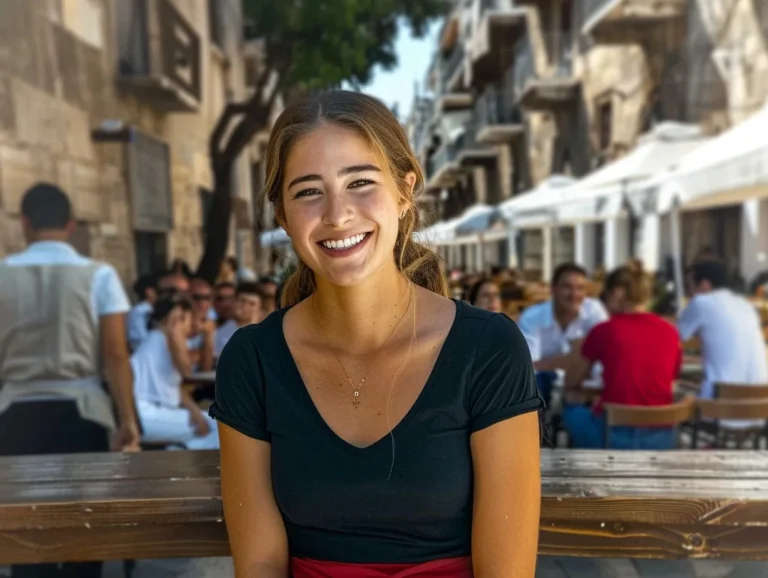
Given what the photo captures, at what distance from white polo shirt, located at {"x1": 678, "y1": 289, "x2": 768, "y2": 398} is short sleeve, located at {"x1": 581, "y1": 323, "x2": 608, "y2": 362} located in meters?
0.82

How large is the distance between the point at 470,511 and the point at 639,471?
723 mm

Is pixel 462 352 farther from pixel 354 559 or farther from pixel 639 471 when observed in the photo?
pixel 639 471

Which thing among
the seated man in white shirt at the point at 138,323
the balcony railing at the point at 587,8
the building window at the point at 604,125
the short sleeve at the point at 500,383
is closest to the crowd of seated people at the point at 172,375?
the seated man in white shirt at the point at 138,323

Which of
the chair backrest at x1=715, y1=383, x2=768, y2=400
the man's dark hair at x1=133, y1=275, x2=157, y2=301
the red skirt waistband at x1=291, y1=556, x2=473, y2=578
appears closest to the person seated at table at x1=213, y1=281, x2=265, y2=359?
the man's dark hair at x1=133, y1=275, x2=157, y2=301

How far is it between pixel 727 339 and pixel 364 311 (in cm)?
335

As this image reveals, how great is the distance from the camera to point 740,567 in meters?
2.72

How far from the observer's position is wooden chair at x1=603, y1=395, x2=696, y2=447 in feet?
10.7

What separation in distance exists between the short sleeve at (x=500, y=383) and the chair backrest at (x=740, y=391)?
2853 millimetres

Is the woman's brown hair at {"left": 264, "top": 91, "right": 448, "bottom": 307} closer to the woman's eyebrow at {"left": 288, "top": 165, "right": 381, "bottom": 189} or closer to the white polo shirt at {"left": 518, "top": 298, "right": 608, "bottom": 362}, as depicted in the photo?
the woman's eyebrow at {"left": 288, "top": 165, "right": 381, "bottom": 189}

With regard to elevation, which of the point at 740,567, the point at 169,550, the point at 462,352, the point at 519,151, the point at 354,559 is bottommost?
the point at 740,567

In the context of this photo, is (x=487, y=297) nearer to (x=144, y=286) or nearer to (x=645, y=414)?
(x=645, y=414)

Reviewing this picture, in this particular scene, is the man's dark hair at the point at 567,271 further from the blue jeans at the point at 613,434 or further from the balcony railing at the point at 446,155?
the balcony railing at the point at 446,155

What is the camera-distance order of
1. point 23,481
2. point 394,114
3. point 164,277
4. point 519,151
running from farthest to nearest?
point 519,151 < point 164,277 < point 23,481 < point 394,114

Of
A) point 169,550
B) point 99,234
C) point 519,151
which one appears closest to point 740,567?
point 169,550
